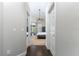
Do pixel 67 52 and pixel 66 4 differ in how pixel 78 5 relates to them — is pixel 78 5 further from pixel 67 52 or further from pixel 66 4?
pixel 67 52

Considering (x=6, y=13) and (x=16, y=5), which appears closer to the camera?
(x=6, y=13)

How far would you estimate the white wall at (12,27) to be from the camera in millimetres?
3469

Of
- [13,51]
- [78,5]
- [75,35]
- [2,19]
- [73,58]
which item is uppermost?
[78,5]

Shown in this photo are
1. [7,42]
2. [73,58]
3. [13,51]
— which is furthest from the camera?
[13,51]

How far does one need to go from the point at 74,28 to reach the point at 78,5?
463 millimetres

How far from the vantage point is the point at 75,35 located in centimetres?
224

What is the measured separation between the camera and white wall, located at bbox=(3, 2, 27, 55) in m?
3.47

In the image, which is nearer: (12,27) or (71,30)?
(71,30)

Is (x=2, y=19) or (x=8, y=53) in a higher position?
(x=2, y=19)

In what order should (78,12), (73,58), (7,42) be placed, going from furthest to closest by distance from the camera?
(7,42) < (73,58) < (78,12)

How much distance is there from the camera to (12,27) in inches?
148

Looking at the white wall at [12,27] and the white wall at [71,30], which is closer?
the white wall at [71,30]

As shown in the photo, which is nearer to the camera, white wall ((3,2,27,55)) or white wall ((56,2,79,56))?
white wall ((56,2,79,56))

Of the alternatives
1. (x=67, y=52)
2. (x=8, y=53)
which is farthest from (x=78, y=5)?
(x=8, y=53)
